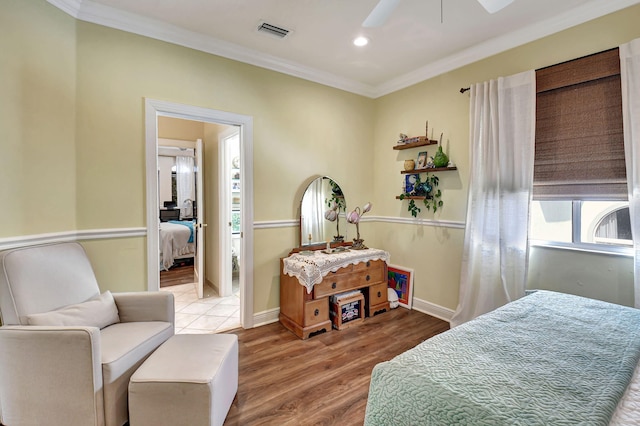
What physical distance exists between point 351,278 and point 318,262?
47cm

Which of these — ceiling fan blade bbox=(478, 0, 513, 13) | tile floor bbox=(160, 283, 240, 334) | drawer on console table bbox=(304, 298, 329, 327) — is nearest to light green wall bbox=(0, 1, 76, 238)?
tile floor bbox=(160, 283, 240, 334)

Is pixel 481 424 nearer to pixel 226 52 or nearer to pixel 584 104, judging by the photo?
pixel 584 104

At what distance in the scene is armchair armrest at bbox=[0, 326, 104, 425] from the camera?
1506 millimetres

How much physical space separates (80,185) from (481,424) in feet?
9.05

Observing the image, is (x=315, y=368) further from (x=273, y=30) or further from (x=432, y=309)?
(x=273, y=30)

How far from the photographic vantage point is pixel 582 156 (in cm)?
226

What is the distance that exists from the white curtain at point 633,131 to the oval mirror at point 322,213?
94.6 inches

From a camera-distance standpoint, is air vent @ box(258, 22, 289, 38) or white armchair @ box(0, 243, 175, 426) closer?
white armchair @ box(0, 243, 175, 426)

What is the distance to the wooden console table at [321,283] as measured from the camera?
280 centimetres

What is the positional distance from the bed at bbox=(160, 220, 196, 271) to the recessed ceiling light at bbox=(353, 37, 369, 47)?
4.25 meters

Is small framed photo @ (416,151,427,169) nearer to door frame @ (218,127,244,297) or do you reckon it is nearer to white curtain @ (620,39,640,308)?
white curtain @ (620,39,640,308)

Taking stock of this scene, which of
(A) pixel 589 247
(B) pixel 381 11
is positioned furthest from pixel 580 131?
(B) pixel 381 11

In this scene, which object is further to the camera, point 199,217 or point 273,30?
point 199,217

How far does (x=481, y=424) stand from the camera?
85cm
